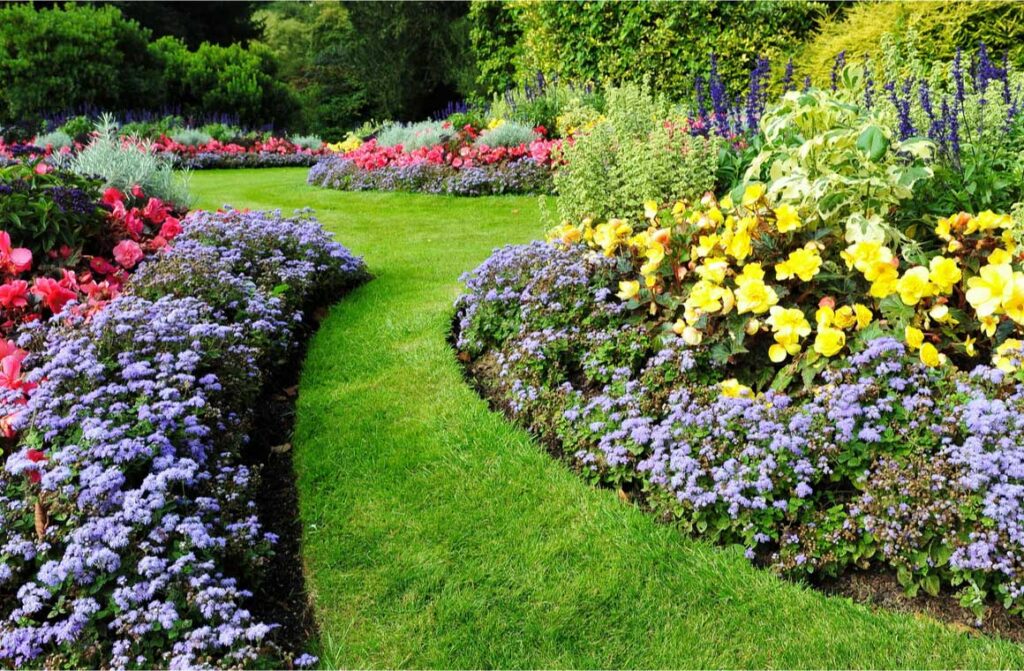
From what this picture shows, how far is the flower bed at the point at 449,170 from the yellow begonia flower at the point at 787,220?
190 inches

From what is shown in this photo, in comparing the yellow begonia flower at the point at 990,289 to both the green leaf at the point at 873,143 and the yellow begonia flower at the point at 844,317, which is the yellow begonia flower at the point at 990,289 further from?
the green leaf at the point at 873,143

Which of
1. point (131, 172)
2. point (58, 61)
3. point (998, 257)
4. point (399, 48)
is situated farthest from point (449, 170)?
point (399, 48)

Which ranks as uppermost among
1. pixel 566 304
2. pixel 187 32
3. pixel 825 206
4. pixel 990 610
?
pixel 187 32

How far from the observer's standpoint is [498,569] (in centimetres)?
270

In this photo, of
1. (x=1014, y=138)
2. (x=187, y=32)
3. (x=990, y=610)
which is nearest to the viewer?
(x=990, y=610)

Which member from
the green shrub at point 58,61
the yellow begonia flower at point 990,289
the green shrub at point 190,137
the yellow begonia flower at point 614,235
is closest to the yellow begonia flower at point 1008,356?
the yellow begonia flower at point 990,289

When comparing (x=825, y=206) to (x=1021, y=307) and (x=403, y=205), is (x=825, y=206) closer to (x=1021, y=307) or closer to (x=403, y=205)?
(x=1021, y=307)

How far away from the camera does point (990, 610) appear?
2365 mm

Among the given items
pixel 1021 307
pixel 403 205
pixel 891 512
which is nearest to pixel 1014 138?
pixel 1021 307

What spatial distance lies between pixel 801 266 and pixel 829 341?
376 mm

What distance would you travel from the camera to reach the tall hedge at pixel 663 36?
948 centimetres

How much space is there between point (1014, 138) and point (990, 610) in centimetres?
293

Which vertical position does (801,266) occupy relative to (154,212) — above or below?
below

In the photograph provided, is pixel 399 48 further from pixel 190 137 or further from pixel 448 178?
pixel 448 178
